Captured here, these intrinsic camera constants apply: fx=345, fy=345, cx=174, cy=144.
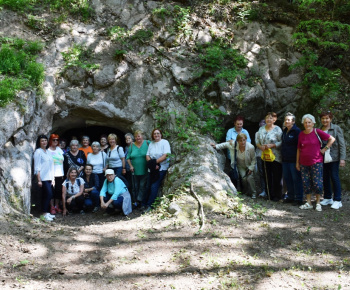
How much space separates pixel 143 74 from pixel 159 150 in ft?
8.22

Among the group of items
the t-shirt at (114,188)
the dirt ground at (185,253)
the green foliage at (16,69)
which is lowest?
the dirt ground at (185,253)

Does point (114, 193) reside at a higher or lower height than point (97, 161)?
lower

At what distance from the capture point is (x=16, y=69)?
24.4ft

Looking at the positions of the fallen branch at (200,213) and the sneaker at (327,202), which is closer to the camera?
the fallen branch at (200,213)

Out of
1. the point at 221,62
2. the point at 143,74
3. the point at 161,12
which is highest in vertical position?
the point at 161,12

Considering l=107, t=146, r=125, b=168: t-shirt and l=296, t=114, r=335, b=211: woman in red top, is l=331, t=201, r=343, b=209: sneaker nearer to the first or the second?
l=296, t=114, r=335, b=211: woman in red top

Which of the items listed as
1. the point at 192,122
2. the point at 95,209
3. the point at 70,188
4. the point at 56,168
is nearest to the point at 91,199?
the point at 95,209

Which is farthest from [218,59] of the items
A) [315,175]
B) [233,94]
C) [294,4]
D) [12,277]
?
[12,277]

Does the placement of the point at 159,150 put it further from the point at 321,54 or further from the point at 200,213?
the point at 321,54

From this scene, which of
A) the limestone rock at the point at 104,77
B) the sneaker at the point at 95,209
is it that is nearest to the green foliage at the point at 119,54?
the limestone rock at the point at 104,77

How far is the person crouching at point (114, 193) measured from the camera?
23.3 feet

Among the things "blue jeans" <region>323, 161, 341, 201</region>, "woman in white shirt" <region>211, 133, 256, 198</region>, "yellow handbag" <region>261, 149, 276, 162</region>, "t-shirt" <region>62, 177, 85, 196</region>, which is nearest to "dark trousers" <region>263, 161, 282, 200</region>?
"yellow handbag" <region>261, 149, 276, 162</region>

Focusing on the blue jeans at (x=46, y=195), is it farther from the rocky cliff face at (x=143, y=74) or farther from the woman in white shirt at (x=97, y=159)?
the woman in white shirt at (x=97, y=159)

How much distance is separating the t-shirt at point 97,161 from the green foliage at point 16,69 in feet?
6.42
